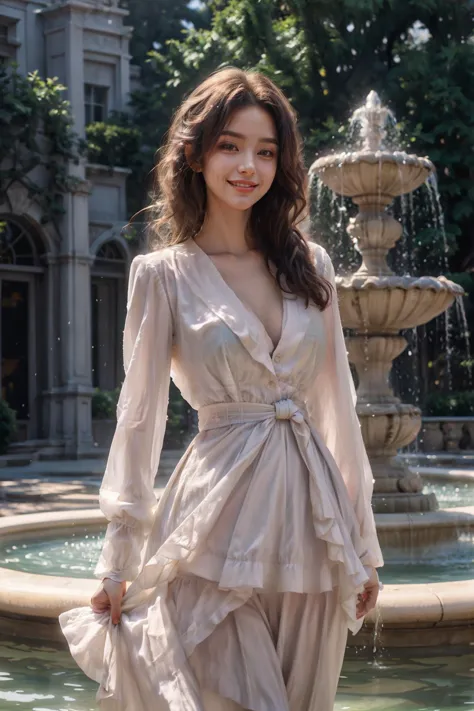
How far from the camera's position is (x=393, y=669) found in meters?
4.89

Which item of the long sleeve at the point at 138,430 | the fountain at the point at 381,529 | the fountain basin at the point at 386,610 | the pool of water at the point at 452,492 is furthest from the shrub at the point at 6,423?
the long sleeve at the point at 138,430

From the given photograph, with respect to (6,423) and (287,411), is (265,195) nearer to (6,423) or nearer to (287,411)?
(287,411)

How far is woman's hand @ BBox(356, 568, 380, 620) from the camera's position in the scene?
107 inches

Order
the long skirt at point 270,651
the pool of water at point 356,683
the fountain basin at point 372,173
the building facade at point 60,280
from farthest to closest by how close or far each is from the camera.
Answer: the building facade at point 60,280
the fountain basin at point 372,173
the pool of water at point 356,683
the long skirt at point 270,651

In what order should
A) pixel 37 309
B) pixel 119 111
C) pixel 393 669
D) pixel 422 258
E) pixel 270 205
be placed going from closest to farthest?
pixel 270 205
pixel 393 669
pixel 37 309
pixel 422 258
pixel 119 111

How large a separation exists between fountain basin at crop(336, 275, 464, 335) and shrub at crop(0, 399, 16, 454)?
31.2ft

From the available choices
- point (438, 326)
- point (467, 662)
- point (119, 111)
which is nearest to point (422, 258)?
point (438, 326)

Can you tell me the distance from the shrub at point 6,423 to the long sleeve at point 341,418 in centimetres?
1511

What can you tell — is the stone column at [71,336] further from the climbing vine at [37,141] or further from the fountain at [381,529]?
the fountain at [381,529]

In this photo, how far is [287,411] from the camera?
2.73 meters

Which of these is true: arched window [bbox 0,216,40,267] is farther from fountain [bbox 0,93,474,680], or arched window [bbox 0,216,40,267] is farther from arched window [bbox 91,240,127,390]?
fountain [bbox 0,93,474,680]

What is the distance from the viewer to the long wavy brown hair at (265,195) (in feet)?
9.26

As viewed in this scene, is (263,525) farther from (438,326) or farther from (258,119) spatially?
(438,326)

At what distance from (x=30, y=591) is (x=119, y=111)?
20.7 m
